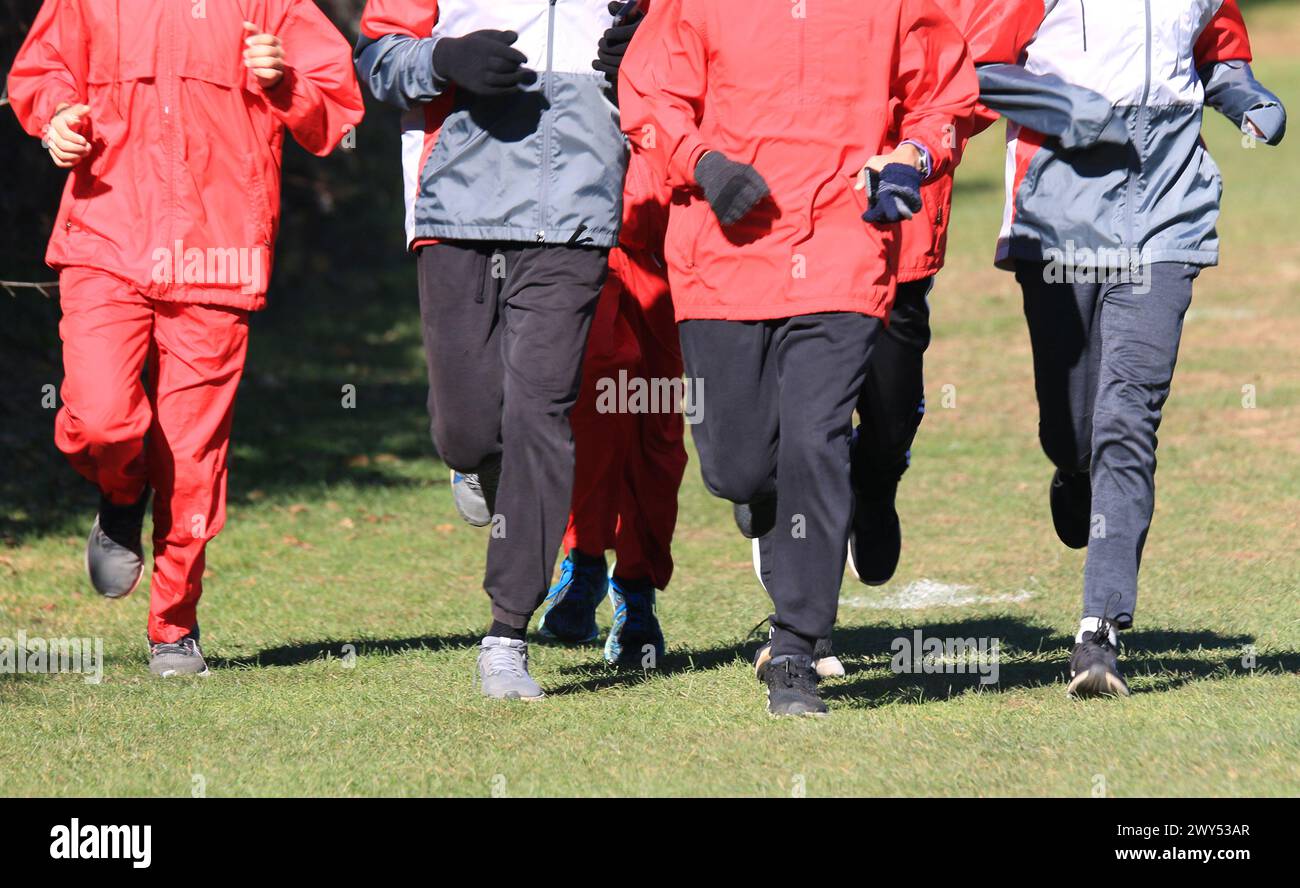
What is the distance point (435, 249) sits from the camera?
6004 mm

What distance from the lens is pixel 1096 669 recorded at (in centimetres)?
567

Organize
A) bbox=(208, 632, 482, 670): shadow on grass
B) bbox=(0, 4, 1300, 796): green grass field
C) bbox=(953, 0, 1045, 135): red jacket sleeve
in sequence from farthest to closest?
1. bbox=(208, 632, 482, 670): shadow on grass
2. bbox=(953, 0, 1045, 135): red jacket sleeve
3. bbox=(0, 4, 1300, 796): green grass field

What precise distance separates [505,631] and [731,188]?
1.60 meters

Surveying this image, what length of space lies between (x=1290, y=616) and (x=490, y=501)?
3043 mm

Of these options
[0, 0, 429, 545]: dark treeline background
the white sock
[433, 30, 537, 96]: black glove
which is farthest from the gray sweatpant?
[0, 0, 429, 545]: dark treeline background

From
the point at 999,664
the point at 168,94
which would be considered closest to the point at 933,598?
the point at 999,664

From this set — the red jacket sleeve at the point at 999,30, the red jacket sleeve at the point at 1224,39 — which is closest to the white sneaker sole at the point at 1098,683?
the red jacket sleeve at the point at 999,30

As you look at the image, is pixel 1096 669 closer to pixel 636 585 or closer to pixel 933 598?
pixel 636 585

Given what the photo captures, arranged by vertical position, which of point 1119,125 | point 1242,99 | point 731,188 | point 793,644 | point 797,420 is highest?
point 1242,99

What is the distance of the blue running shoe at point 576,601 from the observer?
23.3 feet

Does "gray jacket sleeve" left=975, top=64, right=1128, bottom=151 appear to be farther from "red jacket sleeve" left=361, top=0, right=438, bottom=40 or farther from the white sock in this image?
"red jacket sleeve" left=361, top=0, right=438, bottom=40

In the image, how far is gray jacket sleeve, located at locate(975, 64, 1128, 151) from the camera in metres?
5.87

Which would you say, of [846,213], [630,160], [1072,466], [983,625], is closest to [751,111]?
[846,213]

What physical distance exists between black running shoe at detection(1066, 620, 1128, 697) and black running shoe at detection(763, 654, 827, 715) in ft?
2.55
